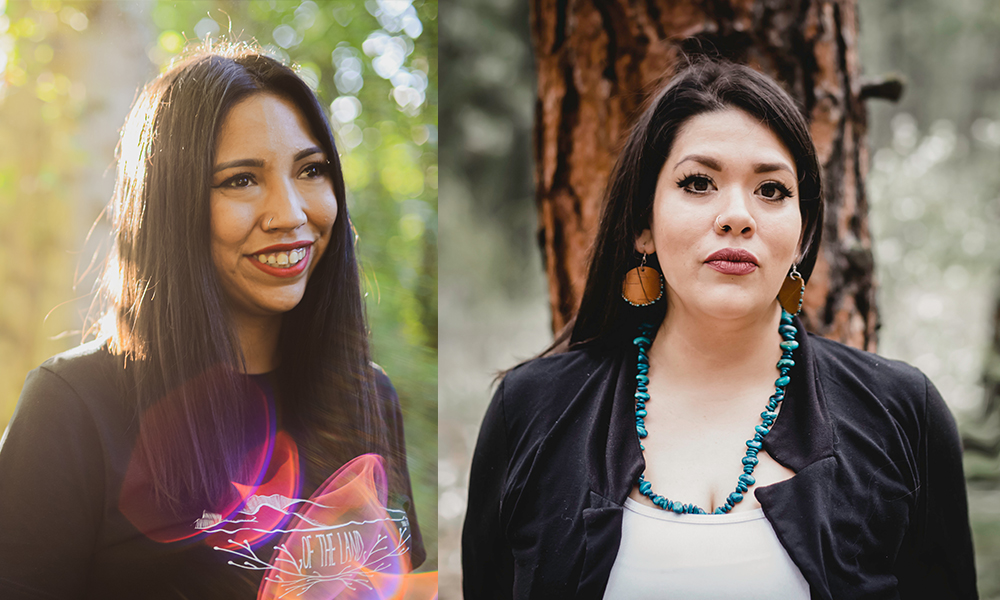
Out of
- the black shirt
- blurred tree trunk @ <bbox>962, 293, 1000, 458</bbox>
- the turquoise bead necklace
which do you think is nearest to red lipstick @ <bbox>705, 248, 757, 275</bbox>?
the turquoise bead necklace

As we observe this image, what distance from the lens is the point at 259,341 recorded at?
1.70 metres

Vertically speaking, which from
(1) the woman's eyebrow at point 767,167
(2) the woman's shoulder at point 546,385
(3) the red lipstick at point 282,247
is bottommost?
(2) the woman's shoulder at point 546,385

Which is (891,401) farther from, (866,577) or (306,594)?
(306,594)

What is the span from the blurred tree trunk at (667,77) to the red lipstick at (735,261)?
1.51 feet

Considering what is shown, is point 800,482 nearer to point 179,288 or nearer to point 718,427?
point 718,427

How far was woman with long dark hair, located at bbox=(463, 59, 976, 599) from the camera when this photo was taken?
149 cm

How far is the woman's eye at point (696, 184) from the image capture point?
160cm

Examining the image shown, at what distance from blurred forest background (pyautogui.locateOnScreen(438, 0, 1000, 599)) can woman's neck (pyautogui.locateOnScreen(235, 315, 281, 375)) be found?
1482mm

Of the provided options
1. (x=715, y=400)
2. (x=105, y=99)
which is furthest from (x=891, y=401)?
(x=105, y=99)

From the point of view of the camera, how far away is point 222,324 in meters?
1.62

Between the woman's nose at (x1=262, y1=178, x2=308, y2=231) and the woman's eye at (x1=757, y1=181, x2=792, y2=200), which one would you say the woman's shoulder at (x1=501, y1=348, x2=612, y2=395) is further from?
the woman's nose at (x1=262, y1=178, x2=308, y2=231)

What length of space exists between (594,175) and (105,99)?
50.8 inches

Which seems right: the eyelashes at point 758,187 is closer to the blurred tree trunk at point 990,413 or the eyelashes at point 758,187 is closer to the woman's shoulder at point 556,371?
the woman's shoulder at point 556,371

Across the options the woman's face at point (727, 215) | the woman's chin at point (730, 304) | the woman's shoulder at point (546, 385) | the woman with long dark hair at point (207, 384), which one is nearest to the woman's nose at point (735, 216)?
the woman's face at point (727, 215)
